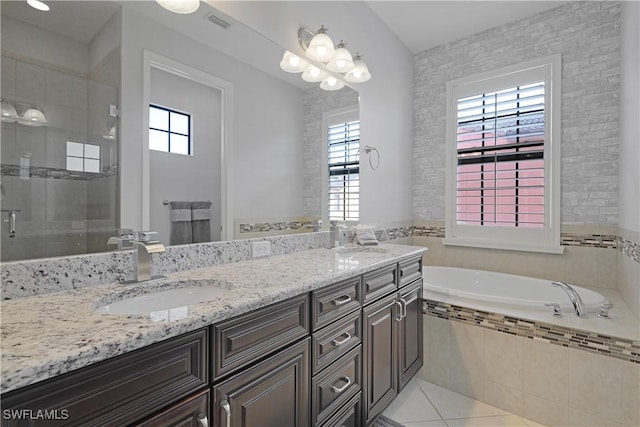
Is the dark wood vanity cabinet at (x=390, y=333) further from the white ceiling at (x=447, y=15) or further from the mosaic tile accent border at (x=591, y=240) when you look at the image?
the white ceiling at (x=447, y=15)

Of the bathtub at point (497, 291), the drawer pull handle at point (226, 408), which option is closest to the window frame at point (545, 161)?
the bathtub at point (497, 291)

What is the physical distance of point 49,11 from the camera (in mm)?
1061

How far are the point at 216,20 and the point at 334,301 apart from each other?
4.87 feet

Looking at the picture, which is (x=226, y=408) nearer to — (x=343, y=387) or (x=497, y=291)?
(x=343, y=387)

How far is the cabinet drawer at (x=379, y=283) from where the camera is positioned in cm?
164

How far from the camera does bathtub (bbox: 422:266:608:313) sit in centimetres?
212

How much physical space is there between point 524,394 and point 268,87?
244 centimetres

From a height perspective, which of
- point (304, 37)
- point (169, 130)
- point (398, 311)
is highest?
point (304, 37)

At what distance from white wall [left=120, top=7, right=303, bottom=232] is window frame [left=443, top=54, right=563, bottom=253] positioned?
196 cm

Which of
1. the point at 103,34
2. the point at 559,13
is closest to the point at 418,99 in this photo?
the point at 559,13

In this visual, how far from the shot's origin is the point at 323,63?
7.39 ft

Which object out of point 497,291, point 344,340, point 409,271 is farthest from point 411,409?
point 497,291

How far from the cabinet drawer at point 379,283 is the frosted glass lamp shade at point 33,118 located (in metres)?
1.41

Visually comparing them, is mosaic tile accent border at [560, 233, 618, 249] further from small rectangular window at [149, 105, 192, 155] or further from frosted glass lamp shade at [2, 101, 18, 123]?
frosted glass lamp shade at [2, 101, 18, 123]
